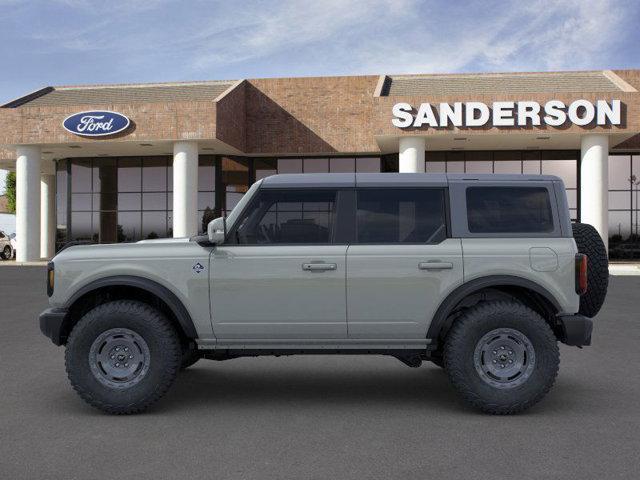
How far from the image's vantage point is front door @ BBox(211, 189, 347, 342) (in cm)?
606

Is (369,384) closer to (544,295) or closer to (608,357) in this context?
(544,295)

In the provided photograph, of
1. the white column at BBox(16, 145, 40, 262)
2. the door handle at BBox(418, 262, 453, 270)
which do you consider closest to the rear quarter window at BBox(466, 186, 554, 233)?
the door handle at BBox(418, 262, 453, 270)

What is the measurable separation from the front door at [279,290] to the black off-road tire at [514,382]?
100 centimetres

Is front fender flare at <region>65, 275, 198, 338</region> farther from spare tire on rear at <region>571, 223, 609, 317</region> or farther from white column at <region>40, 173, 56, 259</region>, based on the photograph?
white column at <region>40, 173, 56, 259</region>

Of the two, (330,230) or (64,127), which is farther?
(64,127)

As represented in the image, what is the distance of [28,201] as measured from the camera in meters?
35.3

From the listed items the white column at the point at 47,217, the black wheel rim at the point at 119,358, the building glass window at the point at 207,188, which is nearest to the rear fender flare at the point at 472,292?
the black wheel rim at the point at 119,358

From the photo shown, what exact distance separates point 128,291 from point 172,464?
7.47ft

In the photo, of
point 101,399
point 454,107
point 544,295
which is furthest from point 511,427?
point 454,107

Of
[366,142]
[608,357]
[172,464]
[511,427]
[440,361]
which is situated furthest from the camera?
[366,142]

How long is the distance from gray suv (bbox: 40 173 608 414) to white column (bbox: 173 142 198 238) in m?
26.9

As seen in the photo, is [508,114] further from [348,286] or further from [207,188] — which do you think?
[348,286]

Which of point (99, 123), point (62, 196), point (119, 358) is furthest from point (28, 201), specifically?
point (119, 358)

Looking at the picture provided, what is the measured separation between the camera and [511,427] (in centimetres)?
564
